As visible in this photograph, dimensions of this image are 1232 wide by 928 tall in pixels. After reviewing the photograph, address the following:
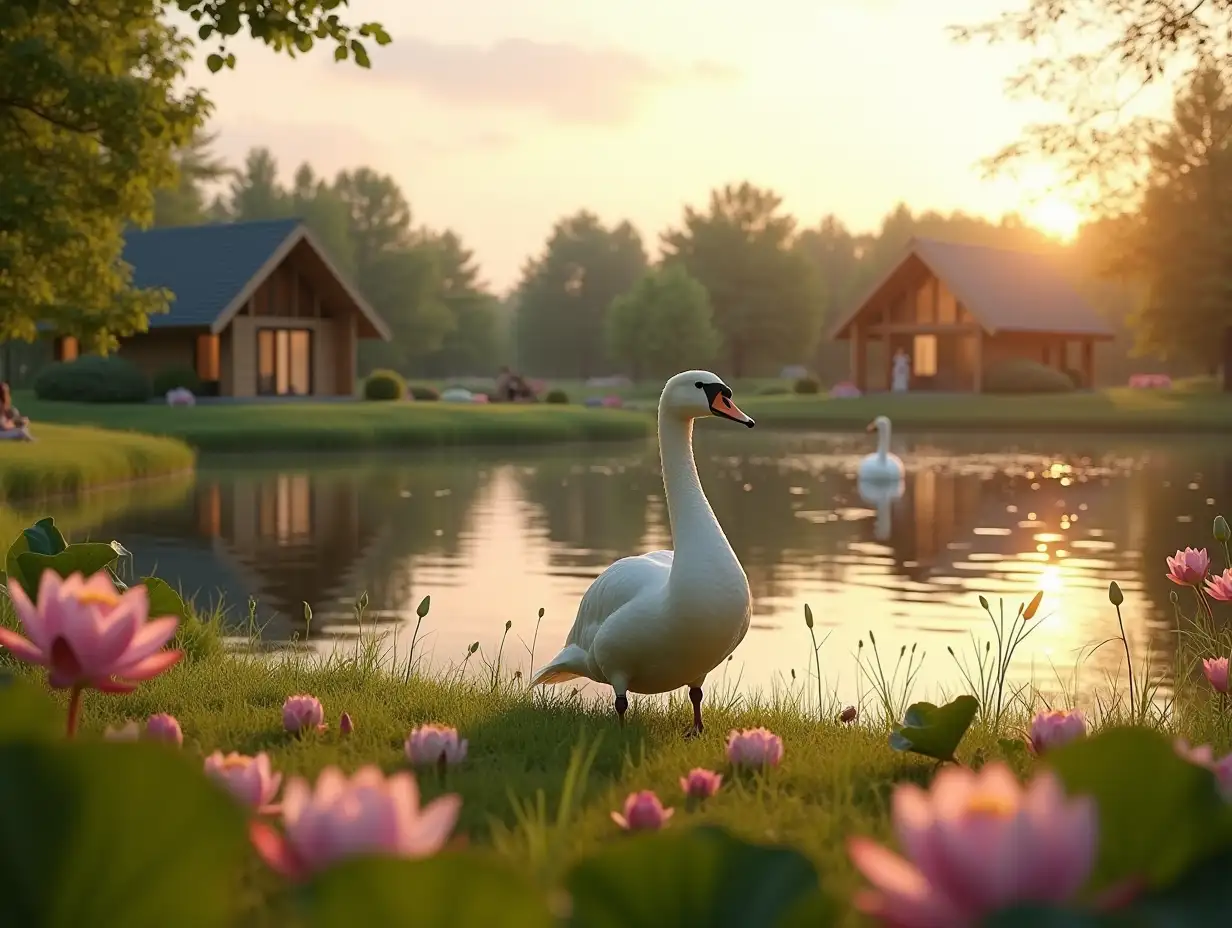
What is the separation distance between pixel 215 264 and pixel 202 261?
109 cm

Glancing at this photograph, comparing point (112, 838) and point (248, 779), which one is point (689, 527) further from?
point (112, 838)

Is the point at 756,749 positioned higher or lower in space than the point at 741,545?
higher

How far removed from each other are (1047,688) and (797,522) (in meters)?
11.2

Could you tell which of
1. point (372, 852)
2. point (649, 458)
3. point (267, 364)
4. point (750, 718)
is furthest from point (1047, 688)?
point (267, 364)

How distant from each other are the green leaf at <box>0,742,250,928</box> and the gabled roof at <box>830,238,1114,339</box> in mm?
56449

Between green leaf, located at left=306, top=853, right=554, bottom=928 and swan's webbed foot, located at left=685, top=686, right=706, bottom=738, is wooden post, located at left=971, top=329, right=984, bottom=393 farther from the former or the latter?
green leaf, located at left=306, top=853, right=554, bottom=928

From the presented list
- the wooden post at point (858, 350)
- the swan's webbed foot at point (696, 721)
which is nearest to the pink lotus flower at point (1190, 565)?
the swan's webbed foot at point (696, 721)

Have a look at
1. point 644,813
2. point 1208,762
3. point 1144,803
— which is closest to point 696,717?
point 644,813

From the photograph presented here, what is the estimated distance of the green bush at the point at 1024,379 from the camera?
5681cm

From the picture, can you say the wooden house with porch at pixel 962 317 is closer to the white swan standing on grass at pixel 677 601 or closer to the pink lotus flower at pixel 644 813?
the white swan standing on grass at pixel 677 601

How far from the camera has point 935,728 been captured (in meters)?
4.64

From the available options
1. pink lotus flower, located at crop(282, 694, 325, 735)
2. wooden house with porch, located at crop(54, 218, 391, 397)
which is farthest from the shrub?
pink lotus flower, located at crop(282, 694, 325, 735)

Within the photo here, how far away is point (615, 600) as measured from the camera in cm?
664

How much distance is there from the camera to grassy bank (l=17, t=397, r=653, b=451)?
116 feet
